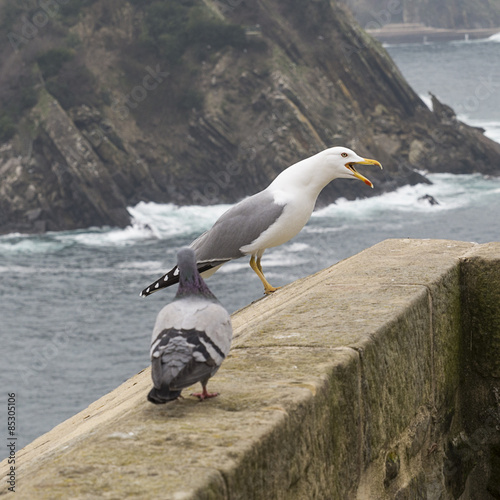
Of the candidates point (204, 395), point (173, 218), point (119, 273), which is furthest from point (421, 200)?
point (204, 395)

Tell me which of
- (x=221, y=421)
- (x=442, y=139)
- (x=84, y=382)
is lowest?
(x=84, y=382)

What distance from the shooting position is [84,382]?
5384 centimetres

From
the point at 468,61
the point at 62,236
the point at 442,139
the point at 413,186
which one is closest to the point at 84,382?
the point at 62,236

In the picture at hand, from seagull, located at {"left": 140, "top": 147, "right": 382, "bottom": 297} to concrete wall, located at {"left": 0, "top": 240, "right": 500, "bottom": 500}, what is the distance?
77 centimetres

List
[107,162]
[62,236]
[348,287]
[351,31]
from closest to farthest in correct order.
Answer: [348,287]
[62,236]
[107,162]
[351,31]

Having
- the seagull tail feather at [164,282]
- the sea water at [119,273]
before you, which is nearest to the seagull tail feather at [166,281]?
the seagull tail feather at [164,282]

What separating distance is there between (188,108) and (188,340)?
91527 millimetres

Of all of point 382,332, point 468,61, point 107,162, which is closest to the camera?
point 382,332

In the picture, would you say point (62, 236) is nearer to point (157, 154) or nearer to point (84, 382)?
point (157, 154)

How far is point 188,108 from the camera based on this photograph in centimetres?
9369

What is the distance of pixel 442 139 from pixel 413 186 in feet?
24.6

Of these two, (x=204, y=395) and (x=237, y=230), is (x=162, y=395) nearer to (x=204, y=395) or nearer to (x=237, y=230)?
(x=204, y=395)

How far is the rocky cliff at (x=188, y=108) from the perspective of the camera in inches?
A: 3307

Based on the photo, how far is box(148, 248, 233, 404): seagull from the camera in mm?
3256
